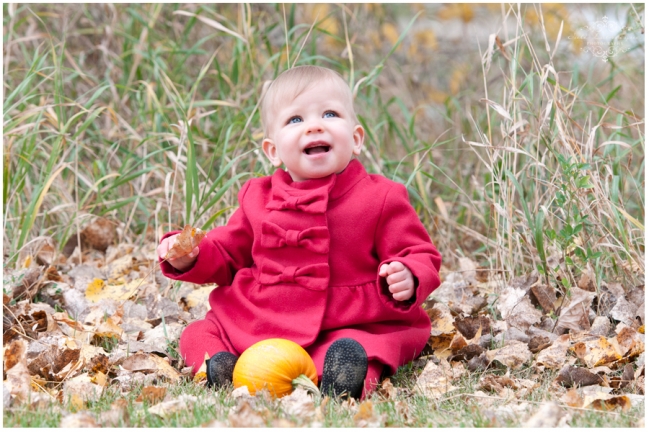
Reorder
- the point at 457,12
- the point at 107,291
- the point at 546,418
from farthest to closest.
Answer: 1. the point at 457,12
2. the point at 107,291
3. the point at 546,418

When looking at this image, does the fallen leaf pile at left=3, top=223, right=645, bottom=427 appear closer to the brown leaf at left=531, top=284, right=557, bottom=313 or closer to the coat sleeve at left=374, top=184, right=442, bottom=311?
the brown leaf at left=531, top=284, right=557, bottom=313

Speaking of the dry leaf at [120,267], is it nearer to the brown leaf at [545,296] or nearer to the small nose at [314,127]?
the small nose at [314,127]

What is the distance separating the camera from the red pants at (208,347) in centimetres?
237

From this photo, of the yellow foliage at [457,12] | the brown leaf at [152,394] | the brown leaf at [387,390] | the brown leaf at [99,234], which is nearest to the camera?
the brown leaf at [152,394]

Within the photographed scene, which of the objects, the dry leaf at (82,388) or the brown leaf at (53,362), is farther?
the brown leaf at (53,362)

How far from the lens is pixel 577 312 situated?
2779 mm

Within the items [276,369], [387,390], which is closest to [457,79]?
[387,390]

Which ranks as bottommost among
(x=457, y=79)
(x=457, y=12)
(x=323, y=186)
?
(x=323, y=186)

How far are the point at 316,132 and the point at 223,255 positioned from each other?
0.53m

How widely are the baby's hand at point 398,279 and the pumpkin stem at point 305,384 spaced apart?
35 centimetres

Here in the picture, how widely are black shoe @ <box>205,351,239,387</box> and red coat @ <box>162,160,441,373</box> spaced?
0.40 feet

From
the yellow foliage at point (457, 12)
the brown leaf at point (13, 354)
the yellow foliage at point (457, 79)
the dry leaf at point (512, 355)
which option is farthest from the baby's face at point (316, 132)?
the yellow foliage at point (457, 12)

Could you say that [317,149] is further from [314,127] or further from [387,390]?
[387,390]

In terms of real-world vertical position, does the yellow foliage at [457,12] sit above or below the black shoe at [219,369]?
above
